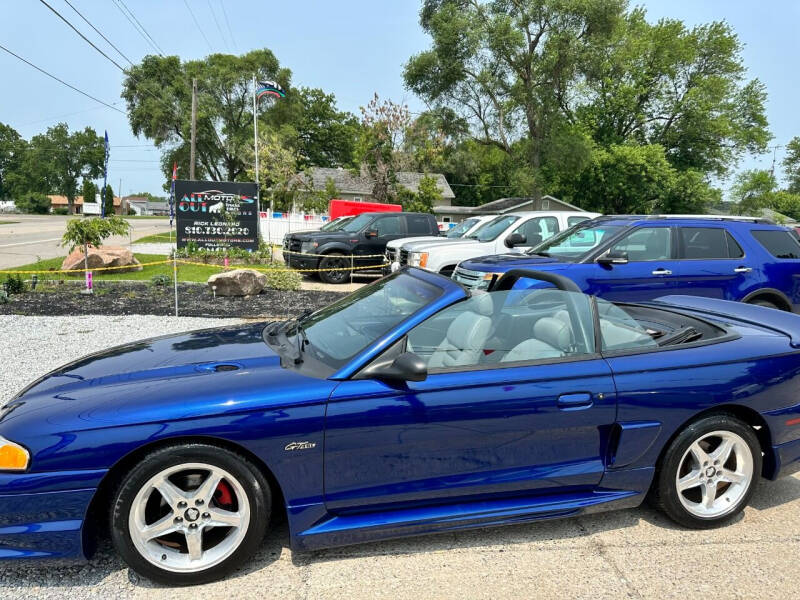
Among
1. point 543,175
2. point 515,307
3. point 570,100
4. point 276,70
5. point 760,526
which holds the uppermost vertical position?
point 276,70

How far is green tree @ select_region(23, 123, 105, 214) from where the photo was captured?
101 m

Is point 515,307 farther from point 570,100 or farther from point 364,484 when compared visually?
point 570,100

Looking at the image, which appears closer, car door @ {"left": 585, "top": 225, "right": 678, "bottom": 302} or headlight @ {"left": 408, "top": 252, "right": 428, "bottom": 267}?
car door @ {"left": 585, "top": 225, "right": 678, "bottom": 302}

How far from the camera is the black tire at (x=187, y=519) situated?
2.25 meters

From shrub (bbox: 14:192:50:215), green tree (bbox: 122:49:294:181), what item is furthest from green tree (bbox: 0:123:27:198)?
green tree (bbox: 122:49:294:181)

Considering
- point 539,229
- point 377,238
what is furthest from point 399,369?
point 377,238

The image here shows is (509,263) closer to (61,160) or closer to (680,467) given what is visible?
(680,467)

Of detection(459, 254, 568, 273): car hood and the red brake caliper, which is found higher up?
detection(459, 254, 568, 273): car hood

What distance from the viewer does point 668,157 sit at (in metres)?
40.2

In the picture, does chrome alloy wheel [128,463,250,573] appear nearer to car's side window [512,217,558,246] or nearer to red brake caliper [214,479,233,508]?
red brake caliper [214,479,233,508]

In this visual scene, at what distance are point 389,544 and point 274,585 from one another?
0.63 metres

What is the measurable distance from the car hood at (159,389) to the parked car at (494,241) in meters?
6.95

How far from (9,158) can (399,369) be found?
130 metres

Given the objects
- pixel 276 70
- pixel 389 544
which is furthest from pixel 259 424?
pixel 276 70
